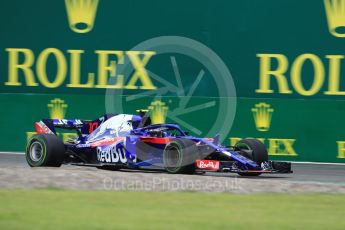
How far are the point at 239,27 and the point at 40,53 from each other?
180 inches

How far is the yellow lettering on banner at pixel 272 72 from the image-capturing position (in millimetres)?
17109

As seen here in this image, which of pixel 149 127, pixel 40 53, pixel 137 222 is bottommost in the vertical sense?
pixel 137 222

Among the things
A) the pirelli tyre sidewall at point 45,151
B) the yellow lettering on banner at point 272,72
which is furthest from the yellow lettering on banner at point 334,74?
the pirelli tyre sidewall at point 45,151

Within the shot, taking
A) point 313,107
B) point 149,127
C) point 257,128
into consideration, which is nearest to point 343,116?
point 313,107

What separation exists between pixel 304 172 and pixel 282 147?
6.43 ft

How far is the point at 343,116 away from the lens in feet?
53.0

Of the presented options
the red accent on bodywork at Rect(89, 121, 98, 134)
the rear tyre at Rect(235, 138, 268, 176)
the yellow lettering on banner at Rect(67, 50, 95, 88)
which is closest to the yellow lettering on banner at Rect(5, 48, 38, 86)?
the yellow lettering on banner at Rect(67, 50, 95, 88)

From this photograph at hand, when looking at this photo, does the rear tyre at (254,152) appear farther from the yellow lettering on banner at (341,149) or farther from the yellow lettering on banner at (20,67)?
the yellow lettering on banner at (20,67)

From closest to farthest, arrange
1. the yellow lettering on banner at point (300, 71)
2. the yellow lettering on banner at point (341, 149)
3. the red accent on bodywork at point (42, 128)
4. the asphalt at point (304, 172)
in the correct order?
the asphalt at point (304, 172)
the red accent on bodywork at point (42, 128)
the yellow lettering on banner at point (341, 149)
the yellow lettering on banner at point (300, 71)

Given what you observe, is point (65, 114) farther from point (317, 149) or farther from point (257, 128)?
point (317, 149)

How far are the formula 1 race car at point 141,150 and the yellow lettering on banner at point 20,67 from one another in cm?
395

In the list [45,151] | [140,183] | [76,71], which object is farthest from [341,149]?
[140,183]

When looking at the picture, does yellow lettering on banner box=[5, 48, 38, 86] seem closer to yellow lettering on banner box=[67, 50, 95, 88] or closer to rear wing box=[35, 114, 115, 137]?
yellow lettering on banner box=[67, 50, 95, 88]

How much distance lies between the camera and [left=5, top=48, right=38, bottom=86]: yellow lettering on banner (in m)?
18.7
